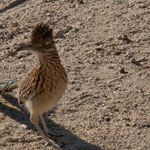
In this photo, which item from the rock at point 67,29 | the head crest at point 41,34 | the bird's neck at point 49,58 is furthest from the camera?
the rock at point 67,29

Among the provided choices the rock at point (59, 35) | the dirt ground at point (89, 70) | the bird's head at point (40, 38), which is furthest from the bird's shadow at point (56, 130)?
the rock at point (59, 35)

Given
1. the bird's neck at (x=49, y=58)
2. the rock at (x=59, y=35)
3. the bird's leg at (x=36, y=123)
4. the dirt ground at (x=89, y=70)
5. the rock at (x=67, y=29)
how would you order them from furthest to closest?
the rock at (x=67, y=29) → the rock at (x=59, y=35) → the dirt ground at (x=89, y=70) → the bird's leg at (x=36, y=123) → the bird's neck at (x=49, y=58)

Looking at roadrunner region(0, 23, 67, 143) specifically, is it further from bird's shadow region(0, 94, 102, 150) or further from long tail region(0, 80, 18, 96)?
long tail region(0, 80, 18, 96)

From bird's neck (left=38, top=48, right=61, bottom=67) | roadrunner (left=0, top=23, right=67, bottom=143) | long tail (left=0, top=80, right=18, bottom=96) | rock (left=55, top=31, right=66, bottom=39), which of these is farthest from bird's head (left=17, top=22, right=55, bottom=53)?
rock (left=55, top=31, right=66, bottom=39)

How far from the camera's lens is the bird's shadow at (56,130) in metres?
7.94

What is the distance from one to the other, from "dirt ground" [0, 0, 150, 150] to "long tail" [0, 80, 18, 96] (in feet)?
0.82

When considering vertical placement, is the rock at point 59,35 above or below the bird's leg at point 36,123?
below

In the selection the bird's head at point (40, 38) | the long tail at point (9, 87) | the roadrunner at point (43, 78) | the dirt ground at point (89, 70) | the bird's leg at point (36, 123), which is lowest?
the dirt ground at point (89, 70)

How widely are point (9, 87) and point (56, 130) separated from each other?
987 mm

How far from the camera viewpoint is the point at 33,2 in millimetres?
11750

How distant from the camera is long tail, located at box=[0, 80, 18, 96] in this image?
28.1 feet

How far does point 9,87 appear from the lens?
8633 mm

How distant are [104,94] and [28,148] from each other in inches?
64.6

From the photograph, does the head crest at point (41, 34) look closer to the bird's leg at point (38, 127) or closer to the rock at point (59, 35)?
the bird's leg at point (38, 127)
